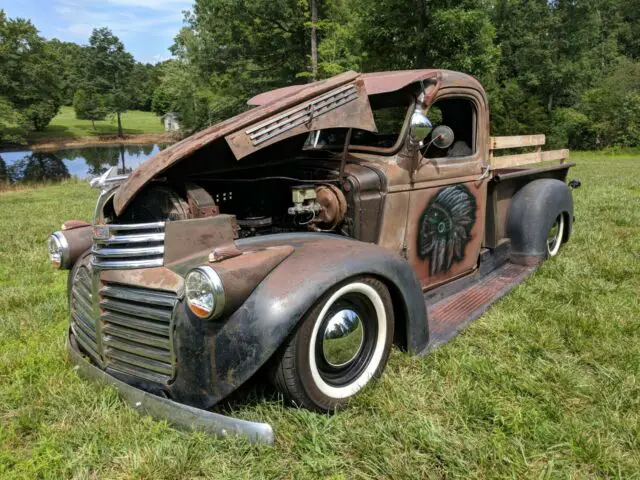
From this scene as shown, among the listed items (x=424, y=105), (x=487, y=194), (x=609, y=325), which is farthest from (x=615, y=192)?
(x=424, y=105)

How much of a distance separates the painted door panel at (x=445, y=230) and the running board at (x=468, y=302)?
0.53 ft

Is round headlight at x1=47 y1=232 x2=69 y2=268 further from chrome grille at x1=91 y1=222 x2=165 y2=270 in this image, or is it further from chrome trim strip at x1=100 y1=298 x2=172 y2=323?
chrome trim strip at x1=100 y1=298 x2=172 y2=323

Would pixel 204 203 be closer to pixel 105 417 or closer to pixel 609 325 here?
pixel 105 417

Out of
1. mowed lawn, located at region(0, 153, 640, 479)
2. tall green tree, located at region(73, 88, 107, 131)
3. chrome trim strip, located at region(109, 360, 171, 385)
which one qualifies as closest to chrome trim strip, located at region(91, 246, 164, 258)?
chrome trim strip, located at region(109, 360, 171, 385)

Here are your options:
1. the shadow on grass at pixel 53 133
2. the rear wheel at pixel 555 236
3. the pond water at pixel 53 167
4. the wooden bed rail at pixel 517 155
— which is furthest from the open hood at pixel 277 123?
the shadow on grass at pixel 53 133

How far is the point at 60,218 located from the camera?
352 inches

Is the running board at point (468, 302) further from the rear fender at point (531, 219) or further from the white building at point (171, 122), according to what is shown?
the white building at point (171, 122)

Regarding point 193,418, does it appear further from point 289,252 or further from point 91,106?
point 91,106

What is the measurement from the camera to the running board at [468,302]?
3173mm

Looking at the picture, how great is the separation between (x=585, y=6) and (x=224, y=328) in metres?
38.1

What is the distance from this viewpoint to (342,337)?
242 centimetres

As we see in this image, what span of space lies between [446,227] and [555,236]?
2.14m

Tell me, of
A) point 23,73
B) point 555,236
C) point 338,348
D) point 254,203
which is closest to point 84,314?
point 254,203

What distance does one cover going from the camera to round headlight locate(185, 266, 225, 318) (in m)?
2.09
